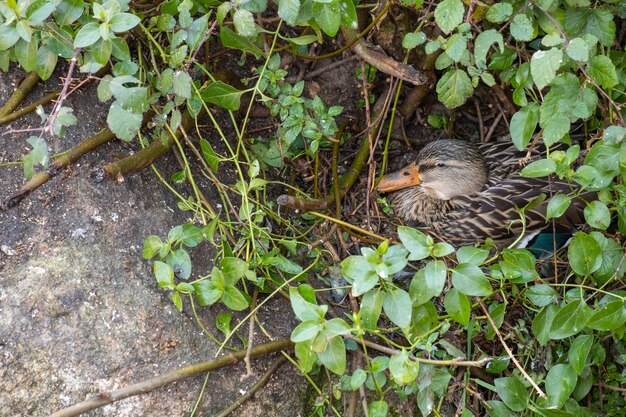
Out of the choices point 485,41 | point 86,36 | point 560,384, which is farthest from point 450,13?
point 560,384

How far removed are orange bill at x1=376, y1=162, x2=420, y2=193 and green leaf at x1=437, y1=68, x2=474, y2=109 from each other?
999 mm

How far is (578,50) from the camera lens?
8.37 feet

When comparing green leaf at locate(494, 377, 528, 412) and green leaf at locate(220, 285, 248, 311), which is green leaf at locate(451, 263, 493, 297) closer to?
green leaf at locate(494, 377, 528, 412)

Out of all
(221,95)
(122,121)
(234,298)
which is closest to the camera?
(122,121)

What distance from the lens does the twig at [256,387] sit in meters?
2.85

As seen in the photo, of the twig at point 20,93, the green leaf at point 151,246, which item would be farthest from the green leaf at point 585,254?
the twig at point 20,93

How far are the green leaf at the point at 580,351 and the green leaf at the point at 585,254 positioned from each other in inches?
9.0

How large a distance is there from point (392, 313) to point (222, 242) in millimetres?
750

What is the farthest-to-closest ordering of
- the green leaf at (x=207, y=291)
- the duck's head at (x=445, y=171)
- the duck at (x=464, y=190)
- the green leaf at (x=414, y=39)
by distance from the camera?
the duck's head at (x=445, y=171) → the duck at (x=464, y=190) → the green leaf at (x=414, y=39) → the green leaf at (x=207, y=291)

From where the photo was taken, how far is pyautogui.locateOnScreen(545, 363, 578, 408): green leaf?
2756mm

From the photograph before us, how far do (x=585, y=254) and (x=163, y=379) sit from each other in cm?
147

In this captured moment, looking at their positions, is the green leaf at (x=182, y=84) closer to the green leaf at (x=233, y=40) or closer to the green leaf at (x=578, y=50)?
the green leaf at (x=233, y=40)

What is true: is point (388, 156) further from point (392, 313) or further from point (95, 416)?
point (95, 416)

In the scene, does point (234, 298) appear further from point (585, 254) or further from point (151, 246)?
point (585, 254)
